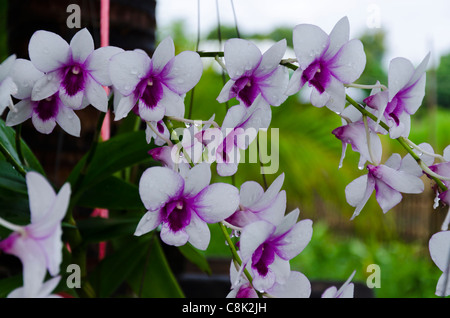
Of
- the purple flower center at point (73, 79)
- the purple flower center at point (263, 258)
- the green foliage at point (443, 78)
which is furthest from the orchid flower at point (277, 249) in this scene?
the green foliage at point (443, 78)

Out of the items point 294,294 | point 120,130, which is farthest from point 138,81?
point 120,130

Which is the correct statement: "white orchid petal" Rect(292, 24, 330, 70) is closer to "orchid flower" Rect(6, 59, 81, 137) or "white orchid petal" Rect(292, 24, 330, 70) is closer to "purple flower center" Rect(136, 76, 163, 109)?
"purple flower center" Rect(136, 76, 163, 109)

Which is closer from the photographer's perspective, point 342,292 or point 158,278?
point 342,292

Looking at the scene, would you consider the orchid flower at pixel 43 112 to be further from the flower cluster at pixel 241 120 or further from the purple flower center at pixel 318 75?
the purple flower center at pixel 318 75

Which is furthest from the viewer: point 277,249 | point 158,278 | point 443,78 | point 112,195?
point 443,78

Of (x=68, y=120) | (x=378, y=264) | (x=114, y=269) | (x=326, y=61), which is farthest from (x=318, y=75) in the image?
(x=378, y=264)

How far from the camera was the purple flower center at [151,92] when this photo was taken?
395 mm

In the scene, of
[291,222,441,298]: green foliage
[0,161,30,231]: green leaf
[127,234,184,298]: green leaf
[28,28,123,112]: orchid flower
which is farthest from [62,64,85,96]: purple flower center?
[291,222,441,298]: green foliage

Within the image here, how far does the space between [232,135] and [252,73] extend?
57mm

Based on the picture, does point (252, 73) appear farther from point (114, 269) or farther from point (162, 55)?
point (114, 269)

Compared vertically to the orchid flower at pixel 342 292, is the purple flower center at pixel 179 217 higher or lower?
higher

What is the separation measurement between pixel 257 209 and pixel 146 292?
15.7 inches

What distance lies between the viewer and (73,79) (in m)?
0.42

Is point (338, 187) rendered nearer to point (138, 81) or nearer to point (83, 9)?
point (83, 9)
